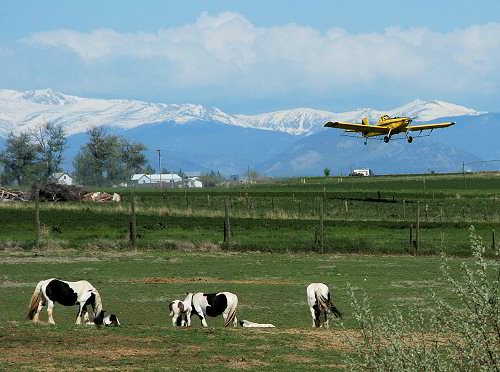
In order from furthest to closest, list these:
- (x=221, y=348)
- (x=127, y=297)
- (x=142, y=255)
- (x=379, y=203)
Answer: (x=379, y=203), (x=142, y=255), (x=127, y=297), (x=221, y=348)

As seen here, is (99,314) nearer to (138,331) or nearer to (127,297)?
(138,331)

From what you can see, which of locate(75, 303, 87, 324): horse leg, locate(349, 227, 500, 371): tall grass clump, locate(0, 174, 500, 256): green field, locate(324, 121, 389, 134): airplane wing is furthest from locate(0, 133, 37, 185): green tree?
locate(349, 227, 500, 371): tall grass clump

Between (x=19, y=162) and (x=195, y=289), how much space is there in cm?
16653

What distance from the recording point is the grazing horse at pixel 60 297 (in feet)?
77.8

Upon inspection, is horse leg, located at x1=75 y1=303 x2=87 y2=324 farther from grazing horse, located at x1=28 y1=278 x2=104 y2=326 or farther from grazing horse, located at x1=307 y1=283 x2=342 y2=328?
grazing horse, located at x1=307 y1=283 x2=342 y2=328

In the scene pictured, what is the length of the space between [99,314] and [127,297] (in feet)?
23.4

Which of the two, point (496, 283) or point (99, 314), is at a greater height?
point (496, 283)

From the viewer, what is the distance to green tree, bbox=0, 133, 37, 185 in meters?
192

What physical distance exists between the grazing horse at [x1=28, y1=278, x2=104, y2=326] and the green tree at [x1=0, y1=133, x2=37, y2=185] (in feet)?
563

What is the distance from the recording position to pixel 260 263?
43.0m

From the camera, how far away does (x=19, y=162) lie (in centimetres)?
19325

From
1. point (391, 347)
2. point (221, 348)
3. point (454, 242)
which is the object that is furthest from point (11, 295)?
point (454, 242)

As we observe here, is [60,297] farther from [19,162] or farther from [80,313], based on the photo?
[19,162]

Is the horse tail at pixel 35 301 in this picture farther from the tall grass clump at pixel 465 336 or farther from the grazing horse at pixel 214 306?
the tall grass clump at pixel 465 336
